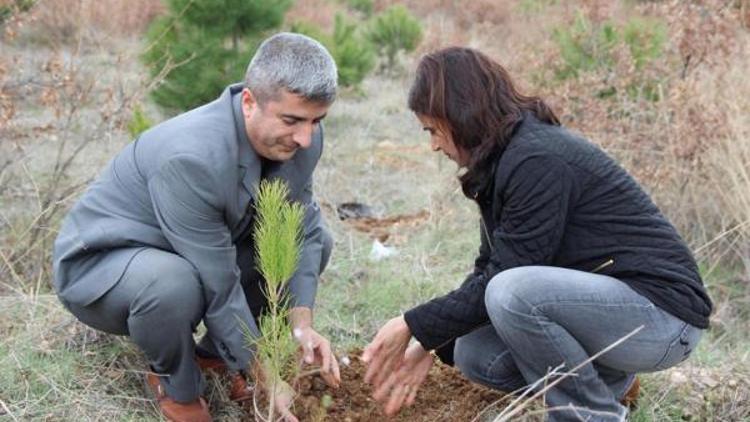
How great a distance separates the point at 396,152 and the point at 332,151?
788 mm

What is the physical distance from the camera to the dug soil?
2.94m

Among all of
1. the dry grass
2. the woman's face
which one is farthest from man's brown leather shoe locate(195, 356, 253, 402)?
the dry grass

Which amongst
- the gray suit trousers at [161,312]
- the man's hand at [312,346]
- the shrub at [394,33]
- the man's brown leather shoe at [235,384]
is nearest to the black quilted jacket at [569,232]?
the man's hand at [312,346]

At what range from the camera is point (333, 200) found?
19.0 feet

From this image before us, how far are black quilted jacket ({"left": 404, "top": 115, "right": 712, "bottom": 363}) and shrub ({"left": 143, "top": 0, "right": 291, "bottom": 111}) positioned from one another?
13.6 feet

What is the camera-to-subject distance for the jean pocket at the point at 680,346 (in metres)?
2.59

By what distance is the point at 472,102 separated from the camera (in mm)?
2496

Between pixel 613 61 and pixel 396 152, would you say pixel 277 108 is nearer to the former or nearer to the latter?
pixel 613 61

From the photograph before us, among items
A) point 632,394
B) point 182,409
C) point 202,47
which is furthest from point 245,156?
point 202,47

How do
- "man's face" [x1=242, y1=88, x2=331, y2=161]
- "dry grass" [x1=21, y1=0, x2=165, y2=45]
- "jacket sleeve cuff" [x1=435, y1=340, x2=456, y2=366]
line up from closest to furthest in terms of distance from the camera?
"man's face" [x1=242, y1=88, x2=331, y2=161]
"jacket sleeve cuff" [x1=435, y1=340, x2=456, y2=366]
"dry grass" [x1=21, y1=0, x2=165, y2=45]

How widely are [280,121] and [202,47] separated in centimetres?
396

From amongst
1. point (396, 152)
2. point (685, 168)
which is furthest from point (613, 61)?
point (396, 152)

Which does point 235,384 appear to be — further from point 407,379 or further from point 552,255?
point 552,255

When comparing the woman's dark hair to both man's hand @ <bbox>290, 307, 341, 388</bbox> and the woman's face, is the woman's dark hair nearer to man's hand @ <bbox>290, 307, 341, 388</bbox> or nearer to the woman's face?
the woman's face
